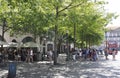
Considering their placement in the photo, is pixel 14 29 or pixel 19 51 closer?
pixel 14 29

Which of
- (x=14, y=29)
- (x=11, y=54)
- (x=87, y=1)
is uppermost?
(x=87, y=1)

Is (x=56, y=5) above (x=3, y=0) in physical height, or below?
above

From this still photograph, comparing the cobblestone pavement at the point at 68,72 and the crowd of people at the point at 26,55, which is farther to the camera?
the crowd of people at the point at 26,55

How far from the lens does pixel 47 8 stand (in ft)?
101

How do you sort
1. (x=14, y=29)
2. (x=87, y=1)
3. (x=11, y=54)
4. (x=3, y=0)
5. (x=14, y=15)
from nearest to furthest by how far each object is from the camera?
1. (x=3, y=0)
2. (x=14, y=15)
3. (x=87, y=1)
4. (x=14, y=29)
5. (x=11, y=54)

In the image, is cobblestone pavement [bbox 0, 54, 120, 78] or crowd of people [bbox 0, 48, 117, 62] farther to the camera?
crowd of people [bbox 0, 48, 117, 62]

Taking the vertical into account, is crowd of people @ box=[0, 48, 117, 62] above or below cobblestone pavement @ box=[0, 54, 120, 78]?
above

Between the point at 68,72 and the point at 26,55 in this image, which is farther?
the point at 26,55

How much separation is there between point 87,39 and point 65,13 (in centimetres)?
3329

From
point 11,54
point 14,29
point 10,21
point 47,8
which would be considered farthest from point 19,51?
point 47,8

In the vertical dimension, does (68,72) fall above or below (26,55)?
below

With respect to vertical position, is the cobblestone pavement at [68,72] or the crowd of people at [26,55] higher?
the crowd of people at [26,55]

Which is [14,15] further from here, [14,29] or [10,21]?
[14,29]

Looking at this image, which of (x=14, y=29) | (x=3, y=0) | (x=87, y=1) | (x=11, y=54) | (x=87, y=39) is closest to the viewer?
(x=3, y=0)
